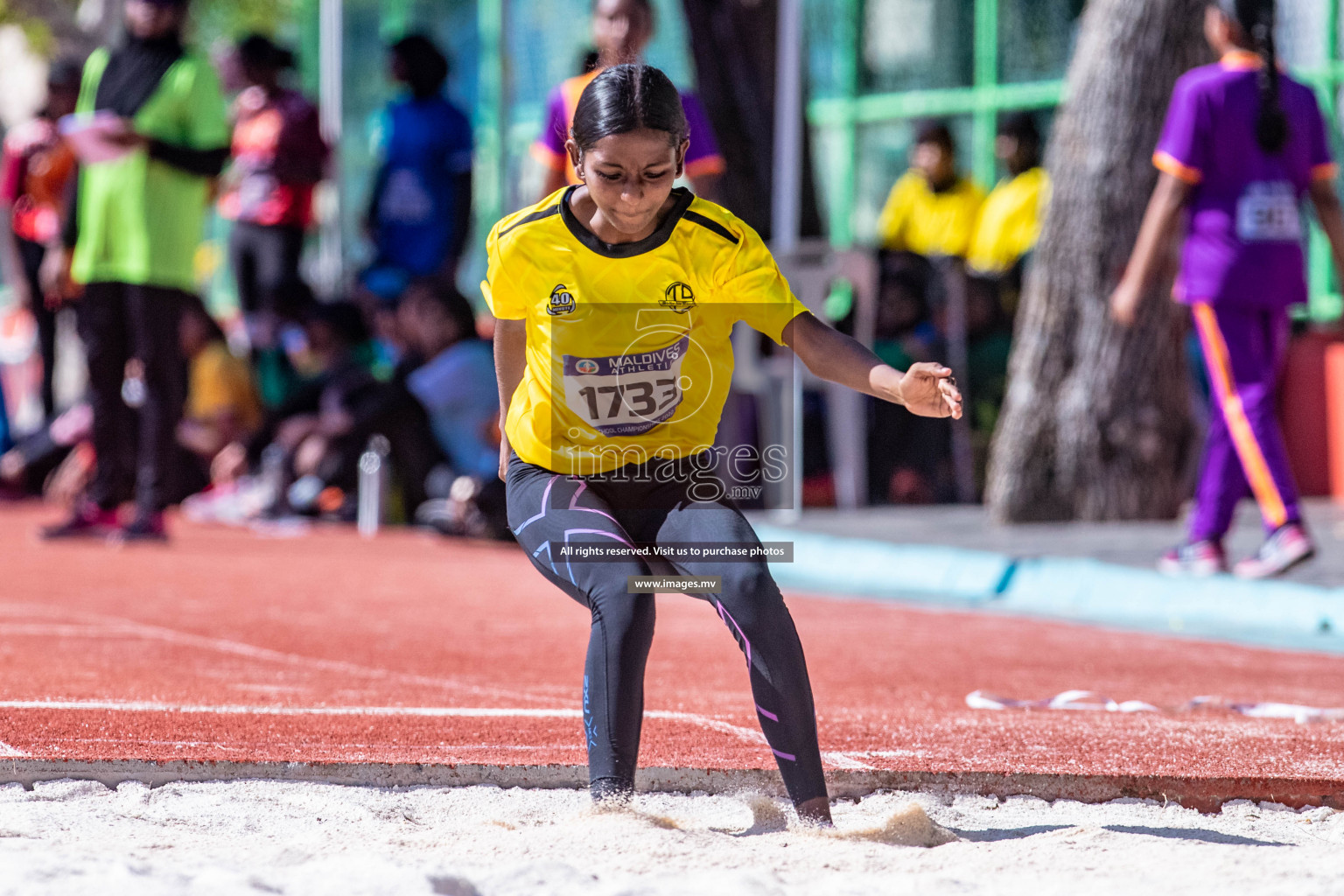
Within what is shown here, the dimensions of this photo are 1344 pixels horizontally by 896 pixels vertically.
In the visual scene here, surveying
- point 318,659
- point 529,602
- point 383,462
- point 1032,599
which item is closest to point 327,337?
point 383,462

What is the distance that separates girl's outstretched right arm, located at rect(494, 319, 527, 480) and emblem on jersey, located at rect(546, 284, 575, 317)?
21 centimetres

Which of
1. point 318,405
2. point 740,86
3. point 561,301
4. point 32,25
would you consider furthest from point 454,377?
point 32,25

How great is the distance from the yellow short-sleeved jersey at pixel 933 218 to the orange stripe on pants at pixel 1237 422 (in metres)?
4.77

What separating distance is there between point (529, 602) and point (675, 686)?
237 cm

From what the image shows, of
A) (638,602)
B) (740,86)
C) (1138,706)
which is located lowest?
(1138,706)

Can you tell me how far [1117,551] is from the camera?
883 centimetres

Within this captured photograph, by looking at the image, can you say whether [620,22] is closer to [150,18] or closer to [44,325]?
[150,18]

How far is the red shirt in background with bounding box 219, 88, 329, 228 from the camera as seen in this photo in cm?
1198

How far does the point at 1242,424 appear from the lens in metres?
7.58

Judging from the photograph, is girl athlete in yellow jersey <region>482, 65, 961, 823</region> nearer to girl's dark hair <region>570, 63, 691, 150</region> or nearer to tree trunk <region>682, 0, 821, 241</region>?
girl's dark hair <region>570, 63, 691, 150</region>

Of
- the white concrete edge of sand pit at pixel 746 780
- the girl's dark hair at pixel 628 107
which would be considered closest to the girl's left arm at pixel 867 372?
the girl's dark hair at pixel 628 107

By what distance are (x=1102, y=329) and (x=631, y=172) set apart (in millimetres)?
6993

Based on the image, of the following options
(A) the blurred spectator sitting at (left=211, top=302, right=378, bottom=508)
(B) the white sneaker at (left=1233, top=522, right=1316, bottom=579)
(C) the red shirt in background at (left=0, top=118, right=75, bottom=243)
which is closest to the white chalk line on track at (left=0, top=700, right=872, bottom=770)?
(B) the white sneaker at (left=1233, top=522, right=1316, bottom=579)

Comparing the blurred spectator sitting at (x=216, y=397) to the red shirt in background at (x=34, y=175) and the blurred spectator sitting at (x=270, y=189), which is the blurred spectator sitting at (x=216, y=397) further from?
the red shirt in background at (x=34, y=175)
